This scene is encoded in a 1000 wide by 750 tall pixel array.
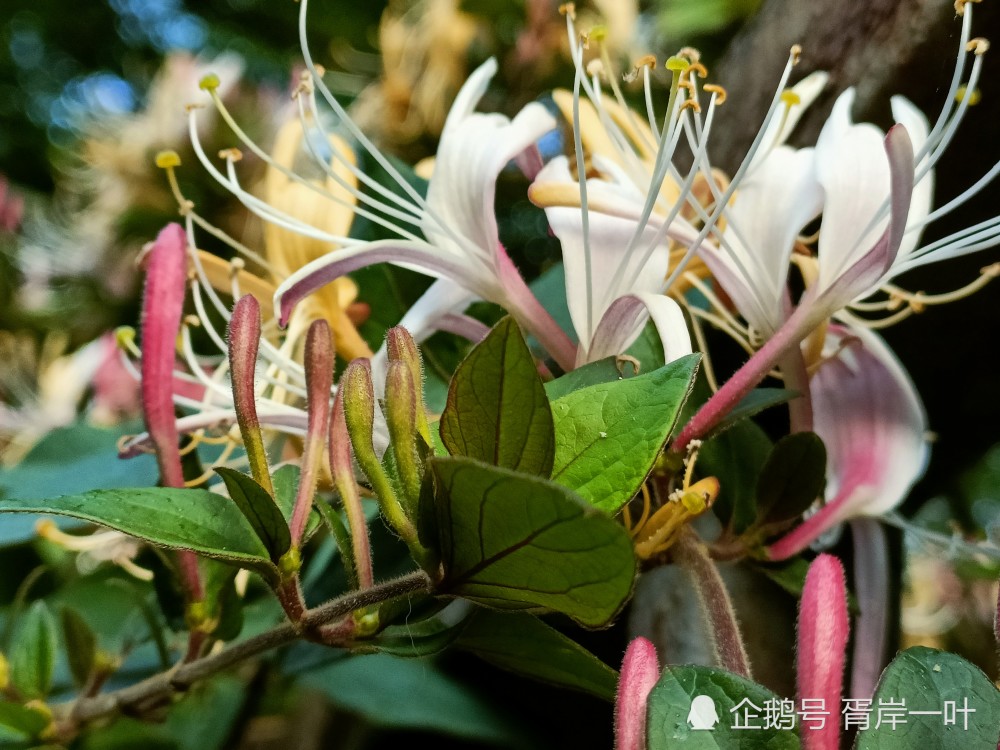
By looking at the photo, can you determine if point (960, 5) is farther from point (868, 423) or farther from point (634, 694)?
point (634, 694)

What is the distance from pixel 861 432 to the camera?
1.41 ft

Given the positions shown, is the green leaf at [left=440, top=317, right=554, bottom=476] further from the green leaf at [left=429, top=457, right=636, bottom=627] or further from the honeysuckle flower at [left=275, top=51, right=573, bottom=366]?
the honeysuckle flower at [left=275, top=51, right=573, bottom=366]

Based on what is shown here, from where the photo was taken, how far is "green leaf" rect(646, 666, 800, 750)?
10.1 inches

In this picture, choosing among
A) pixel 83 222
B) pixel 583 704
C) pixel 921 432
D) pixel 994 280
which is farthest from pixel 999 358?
pixel 83 222

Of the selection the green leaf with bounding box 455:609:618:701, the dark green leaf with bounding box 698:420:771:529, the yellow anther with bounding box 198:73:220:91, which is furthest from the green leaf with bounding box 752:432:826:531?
the yellow anther with bounding box 198:73:220:91

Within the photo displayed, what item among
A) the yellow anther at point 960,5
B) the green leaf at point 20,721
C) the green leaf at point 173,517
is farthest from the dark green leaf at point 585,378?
the green leaf at point 20,721

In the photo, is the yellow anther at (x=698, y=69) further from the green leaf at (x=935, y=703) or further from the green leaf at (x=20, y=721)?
the green leaf at (x=20, y=721)

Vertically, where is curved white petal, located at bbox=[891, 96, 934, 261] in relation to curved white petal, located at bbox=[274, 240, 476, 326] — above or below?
above

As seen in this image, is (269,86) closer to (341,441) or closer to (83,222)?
(83,222)

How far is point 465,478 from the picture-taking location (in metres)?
0.25

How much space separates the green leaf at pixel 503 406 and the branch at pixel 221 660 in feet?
0.19

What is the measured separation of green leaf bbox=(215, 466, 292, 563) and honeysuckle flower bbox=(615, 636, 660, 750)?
0.43ft

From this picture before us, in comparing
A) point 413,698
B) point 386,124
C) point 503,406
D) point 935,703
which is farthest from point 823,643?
point 386,124

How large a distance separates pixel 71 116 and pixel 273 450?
126 cm
